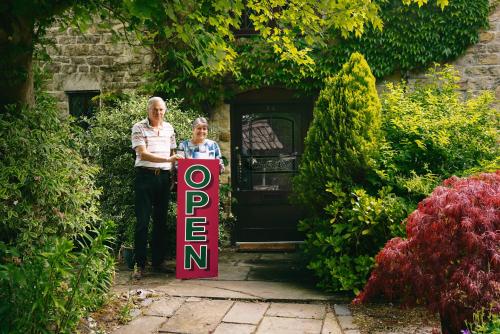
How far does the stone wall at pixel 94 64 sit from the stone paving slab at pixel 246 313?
4.69m

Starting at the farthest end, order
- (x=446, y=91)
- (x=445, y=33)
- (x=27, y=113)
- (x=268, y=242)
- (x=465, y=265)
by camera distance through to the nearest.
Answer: (x=268, y=242), (x=445, y=33), (x=446, y=91), (x=27, y=113), (x=465, y=265)

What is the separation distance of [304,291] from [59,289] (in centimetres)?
232

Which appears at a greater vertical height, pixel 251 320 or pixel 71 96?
pixel 71 96

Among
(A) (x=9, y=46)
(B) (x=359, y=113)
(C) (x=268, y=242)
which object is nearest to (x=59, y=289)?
(A) (x=9, y=46)

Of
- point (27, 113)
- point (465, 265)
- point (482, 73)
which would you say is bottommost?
point (465, 265)

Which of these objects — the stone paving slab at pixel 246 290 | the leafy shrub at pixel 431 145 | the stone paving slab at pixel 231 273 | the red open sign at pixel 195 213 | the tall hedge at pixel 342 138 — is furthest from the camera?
the stone paving slab at pixel 231 273

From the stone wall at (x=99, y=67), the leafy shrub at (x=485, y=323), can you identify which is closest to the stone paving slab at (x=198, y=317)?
the leafy shrub at (x=485, y=323)

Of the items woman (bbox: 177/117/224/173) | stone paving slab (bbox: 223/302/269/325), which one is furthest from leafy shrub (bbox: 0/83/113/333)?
woman (bbox: 177/117/224/173)

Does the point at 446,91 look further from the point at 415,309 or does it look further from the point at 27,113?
the point at 27,113

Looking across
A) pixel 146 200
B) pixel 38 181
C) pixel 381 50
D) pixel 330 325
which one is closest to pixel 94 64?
pixel 146 200

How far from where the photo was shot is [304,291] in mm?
4824

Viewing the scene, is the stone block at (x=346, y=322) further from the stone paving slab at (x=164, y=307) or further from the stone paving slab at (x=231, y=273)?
the stone paving slab at (x=231, y=273)

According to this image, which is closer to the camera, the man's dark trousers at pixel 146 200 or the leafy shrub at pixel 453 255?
the leafy shrub at pixel 453 255

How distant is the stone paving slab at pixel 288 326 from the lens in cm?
372
